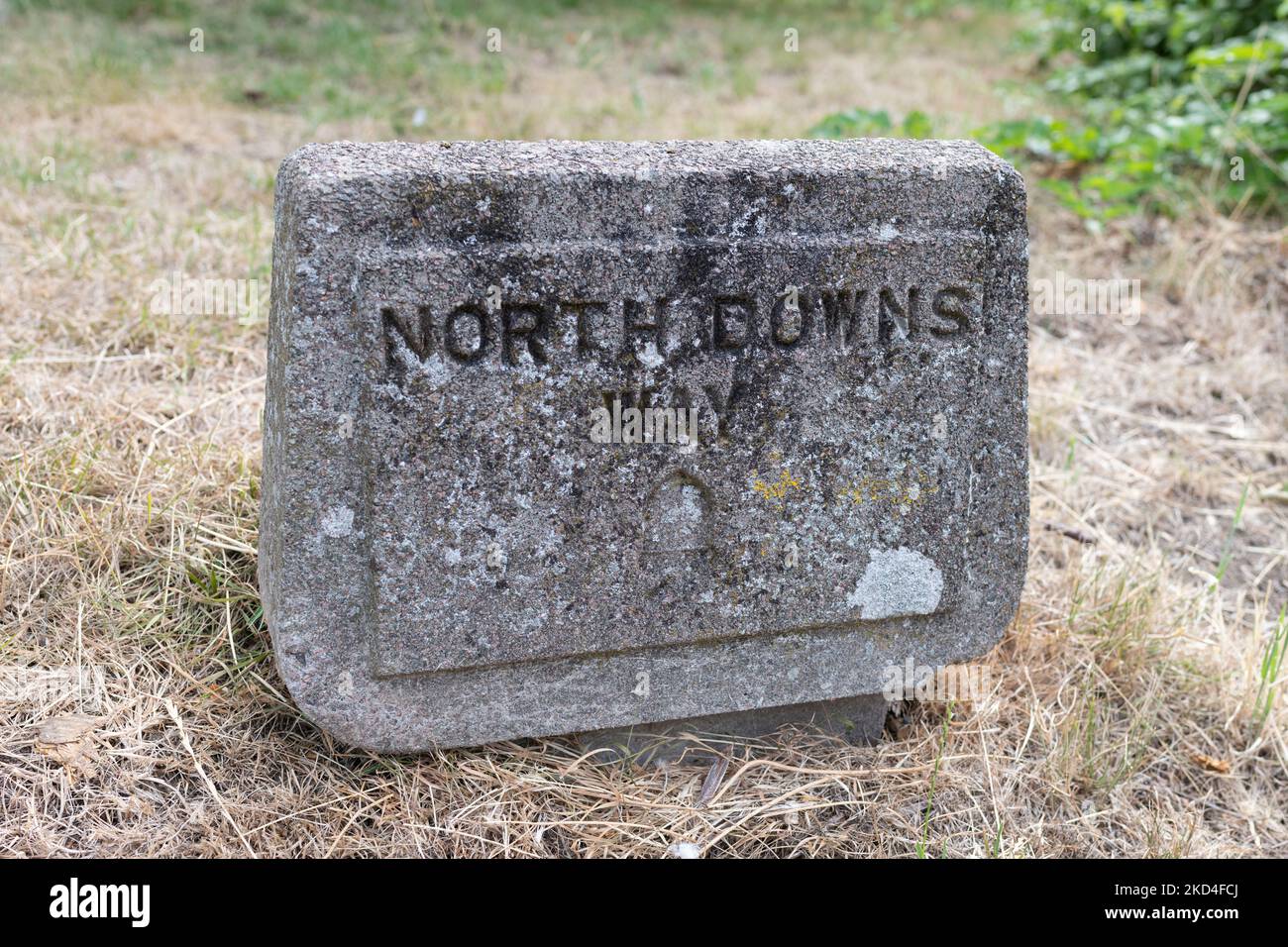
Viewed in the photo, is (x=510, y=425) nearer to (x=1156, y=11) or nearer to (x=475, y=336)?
(x=475, y=336)

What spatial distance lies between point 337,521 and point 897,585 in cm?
98

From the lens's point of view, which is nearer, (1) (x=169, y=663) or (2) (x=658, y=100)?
(1) (x=169, y=663)

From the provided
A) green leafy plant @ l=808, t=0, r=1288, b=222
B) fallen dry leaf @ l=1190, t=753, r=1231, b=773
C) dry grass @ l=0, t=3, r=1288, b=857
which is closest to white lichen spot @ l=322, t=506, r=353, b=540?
dry grass @ l=0, t=3, r=1288, b=857

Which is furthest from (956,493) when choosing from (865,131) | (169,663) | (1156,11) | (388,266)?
(1156,11)

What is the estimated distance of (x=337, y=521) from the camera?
1.77 m

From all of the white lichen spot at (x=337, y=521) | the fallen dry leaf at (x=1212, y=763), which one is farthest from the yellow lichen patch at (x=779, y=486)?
the fallen dry leaf at (x=1212, y=763)

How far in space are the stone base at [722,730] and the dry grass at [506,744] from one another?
4 cm

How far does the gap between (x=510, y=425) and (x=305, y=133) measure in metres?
3.36

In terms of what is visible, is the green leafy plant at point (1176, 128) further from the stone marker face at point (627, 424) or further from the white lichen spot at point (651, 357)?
the white lichen spot at point (651, 357)

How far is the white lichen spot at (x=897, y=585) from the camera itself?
6.66 feet

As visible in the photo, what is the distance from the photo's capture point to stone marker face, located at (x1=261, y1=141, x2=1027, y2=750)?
173 centimetres

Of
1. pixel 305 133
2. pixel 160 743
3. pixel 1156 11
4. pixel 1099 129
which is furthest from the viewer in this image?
pixel 1156 11

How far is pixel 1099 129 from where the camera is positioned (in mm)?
5273

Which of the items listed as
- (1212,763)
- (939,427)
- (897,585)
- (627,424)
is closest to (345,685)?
(627,424)
